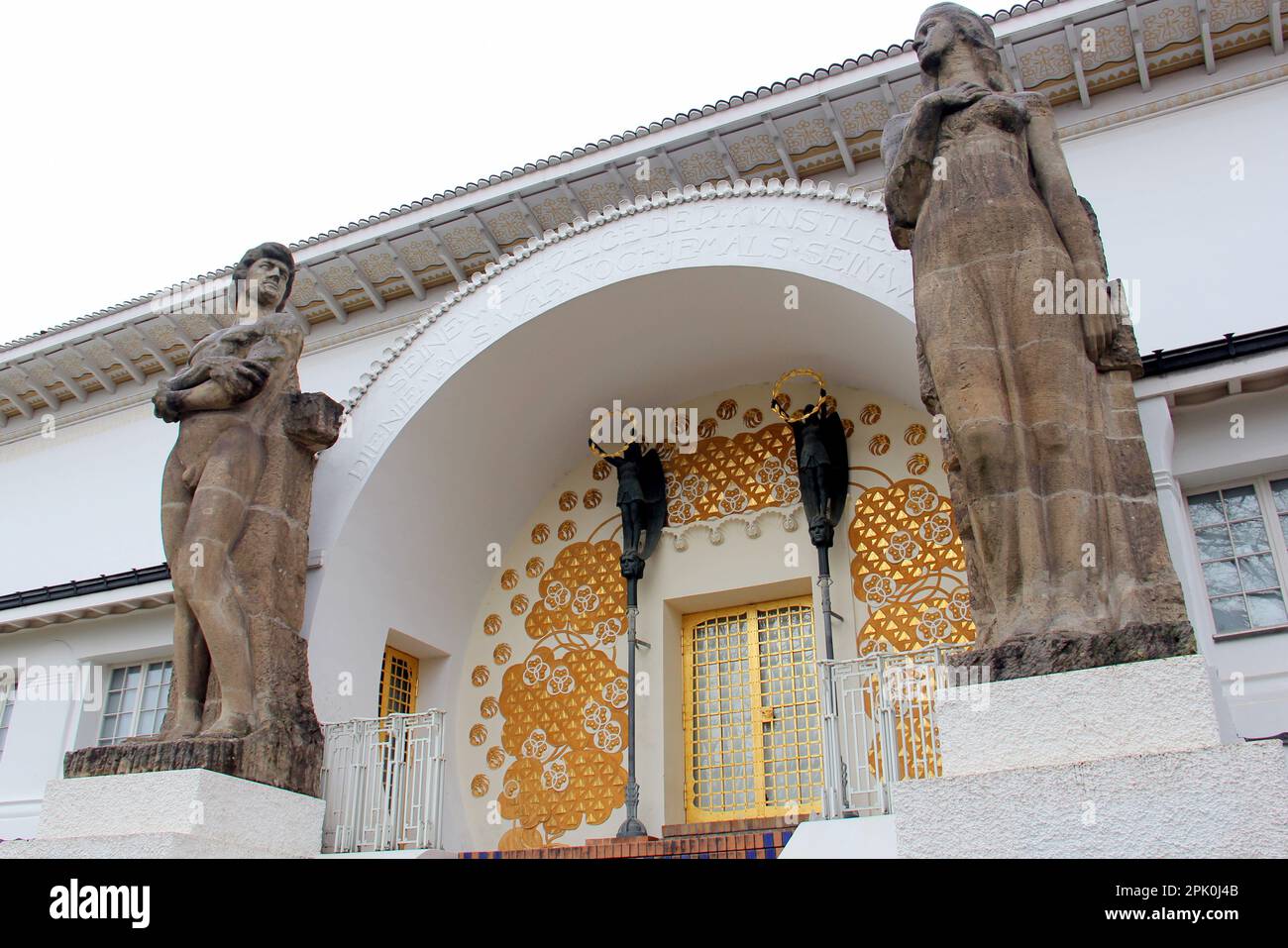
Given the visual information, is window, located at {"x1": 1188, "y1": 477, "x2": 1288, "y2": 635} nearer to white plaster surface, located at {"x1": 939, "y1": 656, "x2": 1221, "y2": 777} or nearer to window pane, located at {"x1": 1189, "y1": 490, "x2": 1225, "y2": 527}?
window pane, located at {"x1": 1189, "y1": 490, "x2": 1225, "y2": 527}

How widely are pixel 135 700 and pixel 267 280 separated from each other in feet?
12.9

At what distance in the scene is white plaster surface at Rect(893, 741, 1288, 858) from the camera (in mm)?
3393

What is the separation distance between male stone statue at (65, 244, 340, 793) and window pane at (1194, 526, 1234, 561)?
17.2ft

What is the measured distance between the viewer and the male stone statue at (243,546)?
6328 mm

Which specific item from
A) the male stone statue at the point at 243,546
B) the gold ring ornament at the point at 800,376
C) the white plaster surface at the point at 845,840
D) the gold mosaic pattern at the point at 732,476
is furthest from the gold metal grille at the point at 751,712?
the male stone statue at the point at 243,546

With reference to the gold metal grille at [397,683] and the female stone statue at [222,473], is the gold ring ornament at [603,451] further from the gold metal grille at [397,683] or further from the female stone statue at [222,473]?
the female stone statue at [222,473]

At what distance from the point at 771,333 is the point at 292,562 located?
3.65 m

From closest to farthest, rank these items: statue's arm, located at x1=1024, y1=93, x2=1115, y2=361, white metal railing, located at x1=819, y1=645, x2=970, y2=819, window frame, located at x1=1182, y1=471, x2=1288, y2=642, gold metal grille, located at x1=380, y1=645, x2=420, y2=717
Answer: statue's arm, located at x1=1024, y1=93, x2=1115, y2=361 < white metal railing, located at x1=819, y1=645, x2=970, y2=819 < window frame, located at x1=1182, y1=471, x2=1288, y2=642 < gold metal grille, located at x1=380, y1=645, x2=420, y2=717

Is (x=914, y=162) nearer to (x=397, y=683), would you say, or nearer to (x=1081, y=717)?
(x=1081, y=717)

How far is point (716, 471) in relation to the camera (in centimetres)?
878

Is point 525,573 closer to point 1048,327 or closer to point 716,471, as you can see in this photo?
point 716,471

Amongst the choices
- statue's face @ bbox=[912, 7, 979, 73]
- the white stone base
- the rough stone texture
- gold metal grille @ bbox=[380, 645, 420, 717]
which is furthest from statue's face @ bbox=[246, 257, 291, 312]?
the rough stone texture
